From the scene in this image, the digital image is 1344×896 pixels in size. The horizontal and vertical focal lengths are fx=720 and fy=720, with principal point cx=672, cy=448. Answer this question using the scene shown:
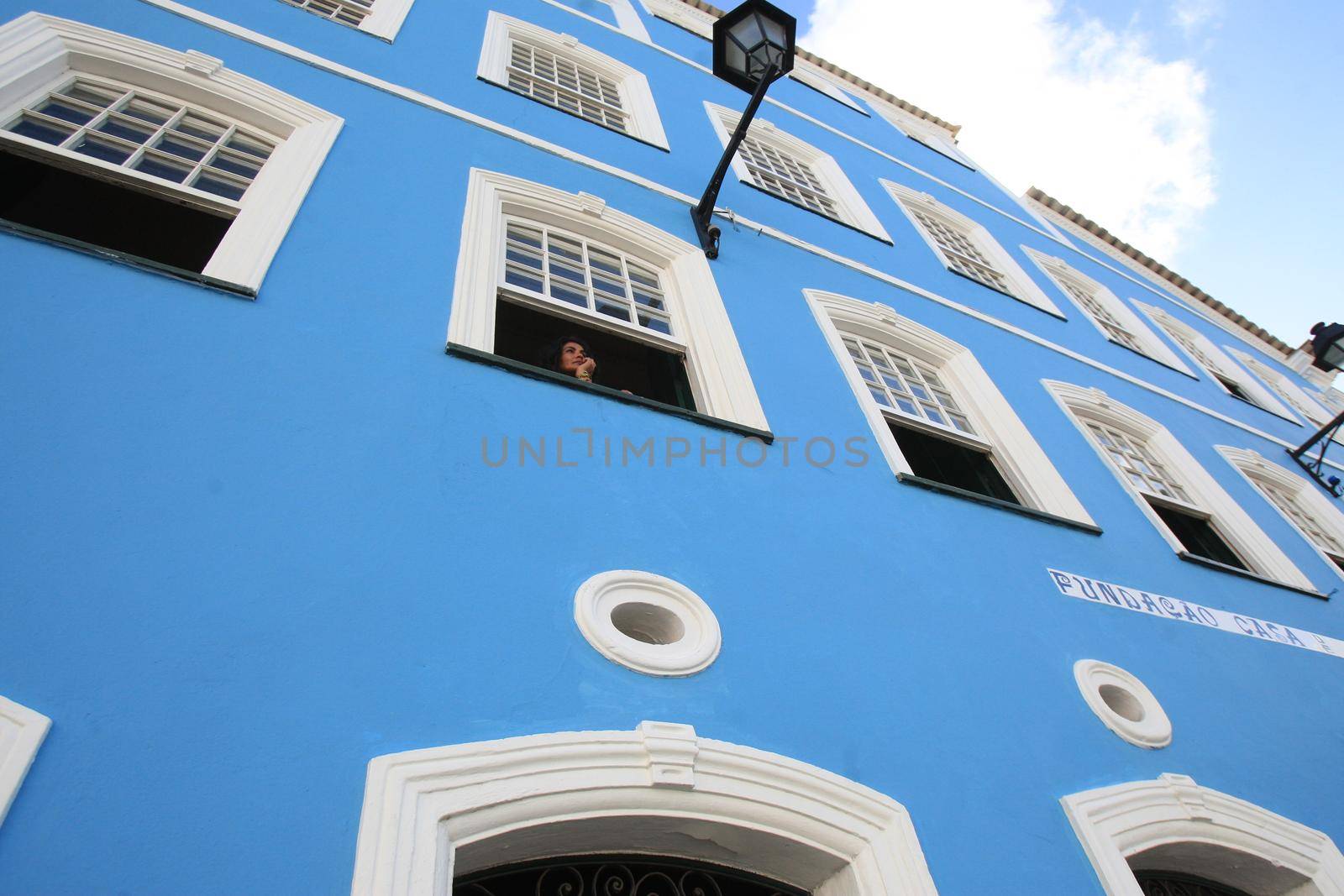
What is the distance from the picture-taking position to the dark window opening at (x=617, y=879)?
223 cm

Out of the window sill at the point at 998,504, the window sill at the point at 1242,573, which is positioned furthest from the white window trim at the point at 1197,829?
the window sill at the point at 1242,573

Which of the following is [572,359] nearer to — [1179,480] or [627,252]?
[627,252]

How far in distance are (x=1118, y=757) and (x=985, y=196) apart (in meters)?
11.3

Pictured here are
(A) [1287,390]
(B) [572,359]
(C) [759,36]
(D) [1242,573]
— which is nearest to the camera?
(B) [572,359]

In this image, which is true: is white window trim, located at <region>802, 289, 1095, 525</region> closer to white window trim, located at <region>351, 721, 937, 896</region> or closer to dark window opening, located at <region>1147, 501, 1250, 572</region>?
dark window opening, located at <region>1147, 501, 1250, 572</region>

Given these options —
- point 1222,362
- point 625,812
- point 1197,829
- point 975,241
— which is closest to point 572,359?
point 625,812

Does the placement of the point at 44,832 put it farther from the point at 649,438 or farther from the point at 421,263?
the point at 421,263

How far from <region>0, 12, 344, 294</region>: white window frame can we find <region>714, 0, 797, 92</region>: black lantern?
2.62 m

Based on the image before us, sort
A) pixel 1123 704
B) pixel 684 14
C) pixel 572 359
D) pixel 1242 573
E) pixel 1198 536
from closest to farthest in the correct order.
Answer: pixel 1123 704 < pixel 572 359 < pixel 1242 573 < pixel 1198 536 < pixel 684 14

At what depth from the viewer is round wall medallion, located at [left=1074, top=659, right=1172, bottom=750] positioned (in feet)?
11.7

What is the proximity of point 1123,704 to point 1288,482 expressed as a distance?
7079 mm

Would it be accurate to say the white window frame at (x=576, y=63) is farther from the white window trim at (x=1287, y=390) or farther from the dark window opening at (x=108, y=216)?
the white window trim at (x=1287, y=390)

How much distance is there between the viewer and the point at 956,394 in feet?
20.6

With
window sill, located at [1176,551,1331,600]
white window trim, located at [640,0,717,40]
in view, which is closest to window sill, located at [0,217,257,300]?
window sill, located at [1176,551,1331,600]
